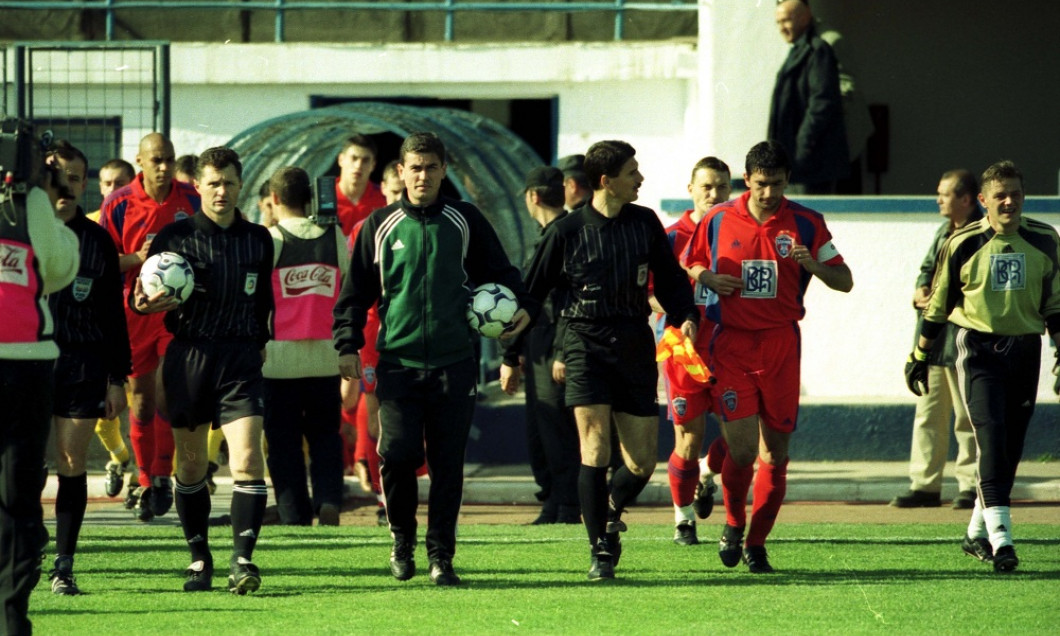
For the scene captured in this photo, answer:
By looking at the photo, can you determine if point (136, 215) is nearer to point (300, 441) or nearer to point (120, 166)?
point (120, 166)

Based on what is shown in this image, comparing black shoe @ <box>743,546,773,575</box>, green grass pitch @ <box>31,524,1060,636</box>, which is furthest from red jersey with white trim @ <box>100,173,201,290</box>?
black shoe @ <box>743,546,773,575</box>

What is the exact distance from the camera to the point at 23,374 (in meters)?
6.80

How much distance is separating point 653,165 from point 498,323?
10.1 metres

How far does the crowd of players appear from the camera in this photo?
8.45 m

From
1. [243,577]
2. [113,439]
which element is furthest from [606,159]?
[113,439]

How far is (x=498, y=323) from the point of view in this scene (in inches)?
333

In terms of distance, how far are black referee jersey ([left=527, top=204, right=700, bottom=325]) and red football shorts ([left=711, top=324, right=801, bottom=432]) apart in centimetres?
35

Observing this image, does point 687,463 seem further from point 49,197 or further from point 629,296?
point 49,197

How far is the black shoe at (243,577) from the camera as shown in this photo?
26.8ft

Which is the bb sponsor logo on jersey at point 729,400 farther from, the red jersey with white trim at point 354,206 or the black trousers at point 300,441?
the red jersey with white trim at point 354,206

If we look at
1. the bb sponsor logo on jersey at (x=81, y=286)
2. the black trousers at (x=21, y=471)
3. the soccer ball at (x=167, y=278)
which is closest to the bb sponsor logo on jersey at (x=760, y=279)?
the soccer ball at (x=167, y=278)

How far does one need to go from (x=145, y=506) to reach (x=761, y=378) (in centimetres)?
483

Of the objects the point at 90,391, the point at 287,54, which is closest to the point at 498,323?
the point at 90,391

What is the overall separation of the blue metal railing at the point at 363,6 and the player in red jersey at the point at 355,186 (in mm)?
6295
